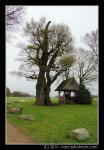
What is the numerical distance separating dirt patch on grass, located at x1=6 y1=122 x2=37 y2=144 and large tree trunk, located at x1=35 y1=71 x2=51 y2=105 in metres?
13.2

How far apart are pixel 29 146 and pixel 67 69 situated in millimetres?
15700

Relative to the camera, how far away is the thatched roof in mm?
28469

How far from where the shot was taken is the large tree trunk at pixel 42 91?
29.3 metres

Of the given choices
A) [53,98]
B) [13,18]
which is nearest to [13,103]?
[13,18]

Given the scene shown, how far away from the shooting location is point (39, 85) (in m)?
29.7

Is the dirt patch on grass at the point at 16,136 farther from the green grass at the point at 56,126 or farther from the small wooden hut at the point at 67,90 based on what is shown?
the small wooden hut at the point at 67,90

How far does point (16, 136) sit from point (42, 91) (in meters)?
15.5

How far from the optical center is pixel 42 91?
97.7 ft

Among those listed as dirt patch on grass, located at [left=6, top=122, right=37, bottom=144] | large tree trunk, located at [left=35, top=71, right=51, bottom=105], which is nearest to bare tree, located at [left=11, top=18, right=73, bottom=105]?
large tree trunk, located at [left=35, top=71, right=51, bottom=105]

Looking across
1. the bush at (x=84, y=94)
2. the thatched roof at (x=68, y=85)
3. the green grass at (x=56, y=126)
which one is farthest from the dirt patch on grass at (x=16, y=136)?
the bush at (x=84, y=94)

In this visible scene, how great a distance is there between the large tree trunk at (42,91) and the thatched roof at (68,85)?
1142mm

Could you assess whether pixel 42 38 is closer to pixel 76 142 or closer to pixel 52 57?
pixel 52 57

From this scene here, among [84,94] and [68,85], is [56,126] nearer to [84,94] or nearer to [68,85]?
[68,85]
